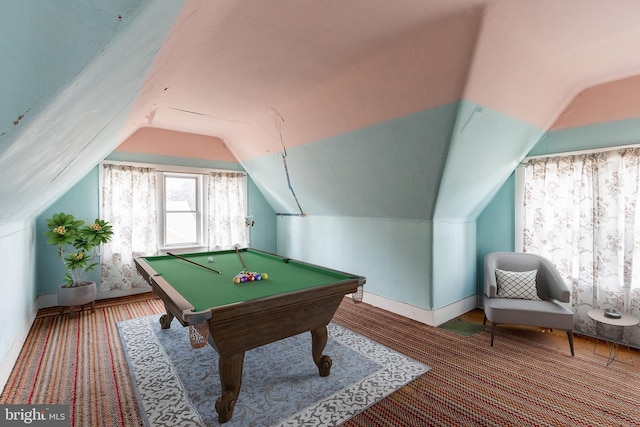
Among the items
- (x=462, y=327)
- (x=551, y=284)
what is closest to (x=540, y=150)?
(x=551, y=284)

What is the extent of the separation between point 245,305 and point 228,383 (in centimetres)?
62

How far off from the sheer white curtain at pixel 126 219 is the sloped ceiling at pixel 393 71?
56.7 inches

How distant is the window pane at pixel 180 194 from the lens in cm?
506

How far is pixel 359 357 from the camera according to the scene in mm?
2699

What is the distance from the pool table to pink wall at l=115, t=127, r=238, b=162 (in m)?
2.66

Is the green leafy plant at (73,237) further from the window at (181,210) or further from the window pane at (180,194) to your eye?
the window pane at (180,194)

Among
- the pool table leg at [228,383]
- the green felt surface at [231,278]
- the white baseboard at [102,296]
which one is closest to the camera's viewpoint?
the pool table leg at [228,383]

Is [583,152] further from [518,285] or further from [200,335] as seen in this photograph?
[200,335]

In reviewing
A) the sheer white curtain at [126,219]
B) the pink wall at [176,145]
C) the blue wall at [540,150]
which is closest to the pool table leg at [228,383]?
the sheer white curtain at [126,219]

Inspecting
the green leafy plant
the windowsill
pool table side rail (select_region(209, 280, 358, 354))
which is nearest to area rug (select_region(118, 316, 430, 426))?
pool table side rail (select_region(209, 280, 358, 354))

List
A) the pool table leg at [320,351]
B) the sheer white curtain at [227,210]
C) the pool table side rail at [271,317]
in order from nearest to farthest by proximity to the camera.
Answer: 1. the pool table side rail at [271,317]
2. the pool table leg at [320,351]
3. the sheer white curtain at [227,210]

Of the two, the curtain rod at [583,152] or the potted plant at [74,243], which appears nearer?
the curtain rod at [583,152]

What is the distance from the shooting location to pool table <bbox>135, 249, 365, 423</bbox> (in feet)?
5.83

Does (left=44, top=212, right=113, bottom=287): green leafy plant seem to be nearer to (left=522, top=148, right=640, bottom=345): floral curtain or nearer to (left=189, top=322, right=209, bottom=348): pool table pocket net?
(left=189, top=322, right=209, bottom=348): pool table pocket net
